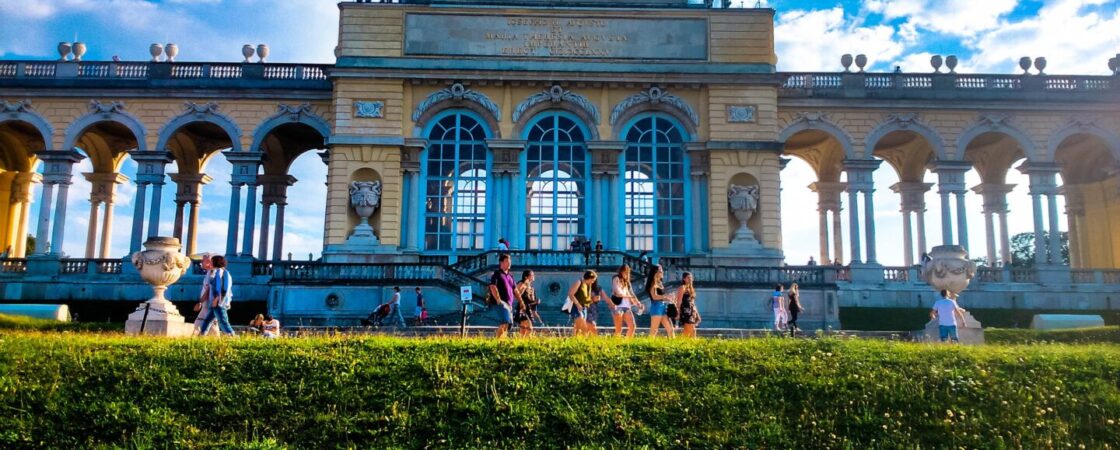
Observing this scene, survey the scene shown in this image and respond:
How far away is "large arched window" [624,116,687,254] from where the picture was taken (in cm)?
3216

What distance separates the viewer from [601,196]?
3191 cm

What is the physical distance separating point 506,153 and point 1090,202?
26874mm

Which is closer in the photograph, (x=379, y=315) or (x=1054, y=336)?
(x=1054, y=336)

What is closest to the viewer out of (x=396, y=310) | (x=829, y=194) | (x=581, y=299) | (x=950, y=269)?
(x=581, y=299)

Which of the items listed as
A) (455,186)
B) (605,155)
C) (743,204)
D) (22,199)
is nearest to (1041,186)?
(743,204)

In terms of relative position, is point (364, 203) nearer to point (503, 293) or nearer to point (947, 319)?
point (503, 293)

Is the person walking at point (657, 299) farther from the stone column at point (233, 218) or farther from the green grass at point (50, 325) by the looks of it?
the stone column at point (233, 218)

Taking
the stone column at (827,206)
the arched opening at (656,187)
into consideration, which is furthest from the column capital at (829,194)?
the arched opening at (656,187)

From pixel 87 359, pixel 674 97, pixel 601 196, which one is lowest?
pixel 87 359

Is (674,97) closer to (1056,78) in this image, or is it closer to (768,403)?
(1056,78)

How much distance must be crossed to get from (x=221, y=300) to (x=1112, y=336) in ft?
60.5

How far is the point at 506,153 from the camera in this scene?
3180 cm

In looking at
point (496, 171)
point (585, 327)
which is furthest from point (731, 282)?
point (585, 327)

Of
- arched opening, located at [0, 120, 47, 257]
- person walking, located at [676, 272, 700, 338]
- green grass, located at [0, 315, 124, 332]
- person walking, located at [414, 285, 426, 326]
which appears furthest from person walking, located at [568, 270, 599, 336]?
arched opening, located at [0, 120, 47, 257]
